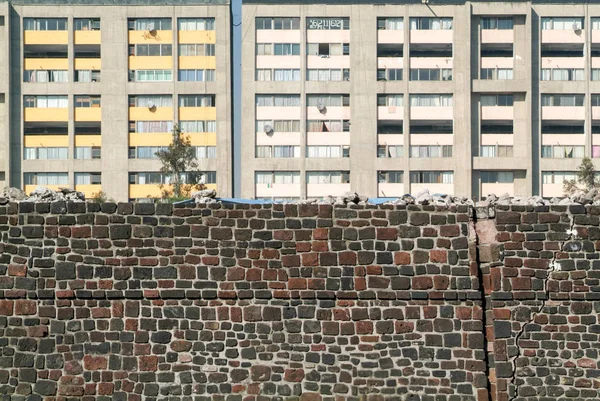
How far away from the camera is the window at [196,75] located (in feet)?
182

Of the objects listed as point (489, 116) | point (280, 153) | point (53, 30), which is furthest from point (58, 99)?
point (489, 116)

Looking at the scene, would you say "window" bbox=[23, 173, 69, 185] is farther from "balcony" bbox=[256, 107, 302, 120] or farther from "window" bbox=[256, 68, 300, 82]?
"window" bbox=[256, 68, 300, 82]

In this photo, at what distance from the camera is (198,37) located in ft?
183

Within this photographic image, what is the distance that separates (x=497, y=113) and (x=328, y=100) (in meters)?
11.0

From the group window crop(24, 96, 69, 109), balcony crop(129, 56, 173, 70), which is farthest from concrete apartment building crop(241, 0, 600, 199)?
window crop(24, 96, 69, 109)

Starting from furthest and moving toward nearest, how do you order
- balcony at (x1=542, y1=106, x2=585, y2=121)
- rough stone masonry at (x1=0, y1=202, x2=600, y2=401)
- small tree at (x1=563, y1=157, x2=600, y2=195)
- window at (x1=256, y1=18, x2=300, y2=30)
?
1. balcony at (x1=542, y1=106, x2=585, y2=121)
2. window at (x1=256, y1=18, x2=300, y2=30)
3. small tree at (x1=563, y1=157, x2=600, y2=195)
4. rough stone masonry at (x1=0, y1=202, x2=600, y2=401)

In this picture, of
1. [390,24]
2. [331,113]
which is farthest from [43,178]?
[390,24]

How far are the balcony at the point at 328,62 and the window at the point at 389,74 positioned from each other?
211cm

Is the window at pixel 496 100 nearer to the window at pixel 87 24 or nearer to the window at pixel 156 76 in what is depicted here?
the window at pixel 156 76

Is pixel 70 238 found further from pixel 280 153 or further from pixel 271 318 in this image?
pixel 280 153

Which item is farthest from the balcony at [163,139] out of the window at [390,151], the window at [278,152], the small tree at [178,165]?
the window at [390,151]

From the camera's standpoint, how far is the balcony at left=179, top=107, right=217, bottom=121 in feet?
182

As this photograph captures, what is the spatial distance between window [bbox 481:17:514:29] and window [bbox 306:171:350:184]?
13168mm

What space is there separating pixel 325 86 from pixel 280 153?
5.13 meters
